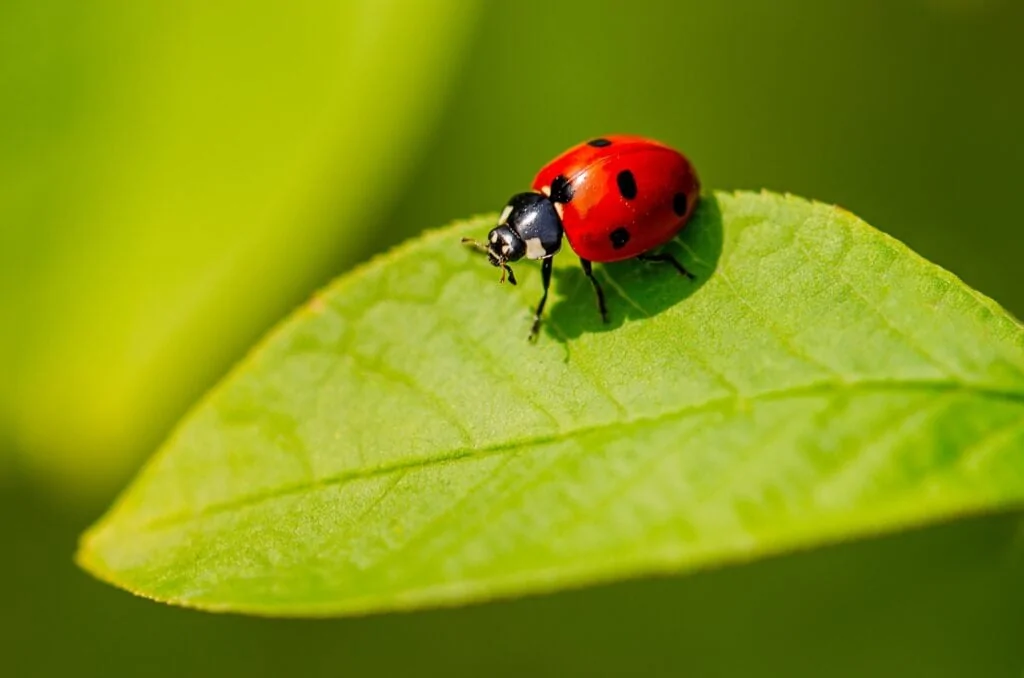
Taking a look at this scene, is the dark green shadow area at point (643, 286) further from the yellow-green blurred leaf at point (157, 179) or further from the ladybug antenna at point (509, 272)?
the yellow-green blurred leaf at point (157, 179)

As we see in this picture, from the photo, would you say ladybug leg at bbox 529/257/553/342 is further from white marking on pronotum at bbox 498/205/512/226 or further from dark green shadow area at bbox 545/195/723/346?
white marking on pronotum at bbox 498/205/512/226

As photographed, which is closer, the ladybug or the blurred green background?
the ladybug

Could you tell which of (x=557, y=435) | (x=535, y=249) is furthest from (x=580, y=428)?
(x=535, y=249)

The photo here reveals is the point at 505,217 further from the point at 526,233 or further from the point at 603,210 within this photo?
the point at 603,210

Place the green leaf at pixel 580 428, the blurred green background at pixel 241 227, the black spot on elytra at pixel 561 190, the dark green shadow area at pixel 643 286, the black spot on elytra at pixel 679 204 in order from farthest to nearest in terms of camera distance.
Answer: the blurred green background at pixel 241 227 < the black spot on elytra at pixel 561 190 < the black spot on elytra at pixel 679 204 < the dark green shadow area at pixel 643 286 < the green leaf at pixel 580 428

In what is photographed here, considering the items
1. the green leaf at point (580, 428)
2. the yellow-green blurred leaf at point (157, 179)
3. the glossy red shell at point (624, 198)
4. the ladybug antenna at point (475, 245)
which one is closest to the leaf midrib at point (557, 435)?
the green leaf at point (580, 428)

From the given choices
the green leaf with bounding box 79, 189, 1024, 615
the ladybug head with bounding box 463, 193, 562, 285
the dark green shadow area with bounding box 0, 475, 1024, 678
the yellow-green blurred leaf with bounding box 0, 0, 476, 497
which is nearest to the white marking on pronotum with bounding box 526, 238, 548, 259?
the ladybug head with bounding box 463, 193, 562, 285

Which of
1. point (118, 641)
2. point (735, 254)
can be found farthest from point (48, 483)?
point (735, 254)
